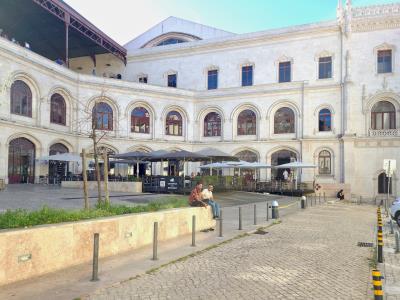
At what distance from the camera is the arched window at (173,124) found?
143 feet

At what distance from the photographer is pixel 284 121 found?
1617 inches

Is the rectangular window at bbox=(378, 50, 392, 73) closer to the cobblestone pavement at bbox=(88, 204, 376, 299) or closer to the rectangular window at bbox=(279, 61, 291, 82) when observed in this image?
the rectangular window at bbox=(279, 61, 291, 82)

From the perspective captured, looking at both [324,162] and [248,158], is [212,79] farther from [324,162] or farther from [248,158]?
[324,162]

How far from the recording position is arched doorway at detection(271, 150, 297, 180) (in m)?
40.6

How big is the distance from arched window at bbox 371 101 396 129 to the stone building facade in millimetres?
91

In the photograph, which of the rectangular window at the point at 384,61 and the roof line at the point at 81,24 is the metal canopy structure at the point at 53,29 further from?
the rectangular window at the point at 384,61

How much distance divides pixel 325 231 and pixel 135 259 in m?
7.98

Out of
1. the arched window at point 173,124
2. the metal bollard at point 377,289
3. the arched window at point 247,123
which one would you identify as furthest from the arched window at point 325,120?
the metal bollard at point 377,289

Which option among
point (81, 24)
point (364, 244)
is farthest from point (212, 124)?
point (364, 244)

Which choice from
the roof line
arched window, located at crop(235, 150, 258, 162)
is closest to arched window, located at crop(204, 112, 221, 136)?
arched window, located at crop(235, 150, 258, 162)

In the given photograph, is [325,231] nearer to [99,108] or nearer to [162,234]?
[162,234]

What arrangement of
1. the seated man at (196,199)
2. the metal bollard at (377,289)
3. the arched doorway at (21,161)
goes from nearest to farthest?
1. the metal bollard at (377,289)
2. the seated man at (196,199)
3. the arched doorway at (21,161)

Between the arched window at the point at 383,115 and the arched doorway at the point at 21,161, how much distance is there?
32.3 m

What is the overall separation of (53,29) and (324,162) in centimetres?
3260
